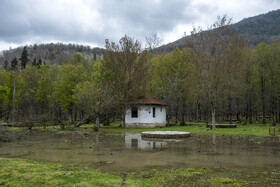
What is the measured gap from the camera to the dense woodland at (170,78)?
96.9 feet

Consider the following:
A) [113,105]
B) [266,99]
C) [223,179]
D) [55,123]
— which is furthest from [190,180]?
[266,99]

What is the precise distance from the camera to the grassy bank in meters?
7.06

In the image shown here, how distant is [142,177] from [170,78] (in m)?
31.1

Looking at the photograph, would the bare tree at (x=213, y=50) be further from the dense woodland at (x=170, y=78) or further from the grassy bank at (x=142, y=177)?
the grassy bank at (x=142, y=177)

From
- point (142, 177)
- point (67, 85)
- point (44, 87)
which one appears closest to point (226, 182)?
point (142, 177)

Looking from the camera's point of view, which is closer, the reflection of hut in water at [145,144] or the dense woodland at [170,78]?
the reflection of hut in water at [145,144]

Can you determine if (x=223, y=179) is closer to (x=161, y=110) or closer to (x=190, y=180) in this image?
(x=190, y=180)

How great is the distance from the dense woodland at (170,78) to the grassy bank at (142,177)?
20.0 m

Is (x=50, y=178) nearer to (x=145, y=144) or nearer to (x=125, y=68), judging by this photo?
(x=145, y=144)

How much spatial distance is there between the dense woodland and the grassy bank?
2000 centimetres

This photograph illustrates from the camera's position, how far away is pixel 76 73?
140 feet

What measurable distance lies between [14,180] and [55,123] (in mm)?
31121

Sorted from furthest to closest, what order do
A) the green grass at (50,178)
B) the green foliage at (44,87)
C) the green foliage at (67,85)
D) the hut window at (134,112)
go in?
the green foliage at (44,87), the green foliage at (67,85), the hut window at (134,112), the green grass at (50,178)

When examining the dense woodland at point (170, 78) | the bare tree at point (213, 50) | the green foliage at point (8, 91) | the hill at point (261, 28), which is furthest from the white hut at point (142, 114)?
the hill at point (261, 28)
